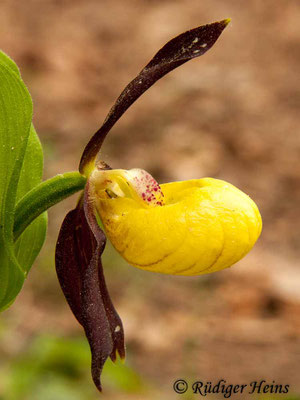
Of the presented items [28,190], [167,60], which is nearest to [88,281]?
[28,190]

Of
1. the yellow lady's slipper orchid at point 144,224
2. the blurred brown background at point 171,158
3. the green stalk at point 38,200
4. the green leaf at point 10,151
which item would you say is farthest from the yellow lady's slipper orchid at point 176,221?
the blurred brown background at point 171,158

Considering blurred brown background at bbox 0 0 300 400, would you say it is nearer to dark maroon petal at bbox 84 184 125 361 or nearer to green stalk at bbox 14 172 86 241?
dark maroon petal at bbox 84 184 125 361

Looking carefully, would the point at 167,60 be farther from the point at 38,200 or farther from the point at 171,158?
the point at 171,158

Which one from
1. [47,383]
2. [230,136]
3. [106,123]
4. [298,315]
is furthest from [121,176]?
[230,136]

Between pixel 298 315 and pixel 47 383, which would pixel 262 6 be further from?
pixel 47 383

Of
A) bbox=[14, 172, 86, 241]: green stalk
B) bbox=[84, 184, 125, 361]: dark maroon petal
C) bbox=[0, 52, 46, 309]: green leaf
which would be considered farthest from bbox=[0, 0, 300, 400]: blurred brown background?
bbox=[14, 172, 86, 241]: green stalk

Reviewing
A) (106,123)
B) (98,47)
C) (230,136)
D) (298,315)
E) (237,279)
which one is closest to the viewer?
(106,123)
